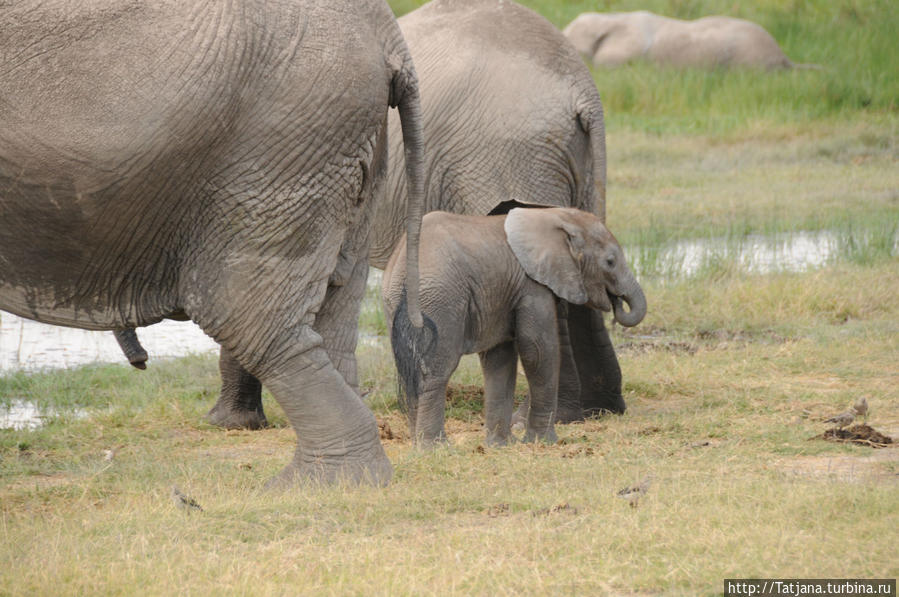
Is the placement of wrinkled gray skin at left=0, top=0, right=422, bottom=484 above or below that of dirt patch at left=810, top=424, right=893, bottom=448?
above

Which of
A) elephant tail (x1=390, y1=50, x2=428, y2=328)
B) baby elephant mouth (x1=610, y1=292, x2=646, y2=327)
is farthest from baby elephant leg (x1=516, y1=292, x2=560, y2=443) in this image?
elephant tail (x1=390, y1=50, x2=428, y2=328)

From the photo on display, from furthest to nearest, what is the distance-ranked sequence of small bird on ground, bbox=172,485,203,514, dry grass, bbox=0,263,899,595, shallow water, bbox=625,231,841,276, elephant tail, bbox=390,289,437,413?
shallow water, bbox=625,231,841,276, elephant tail, bbox=390,289,437,413, small bird on ground, bbox=172,485,203,514, dry grass, bbox=0,263,899,595

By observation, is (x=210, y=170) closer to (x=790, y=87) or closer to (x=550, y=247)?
(x=550, y=247)

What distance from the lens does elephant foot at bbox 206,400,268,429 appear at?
6242 mm

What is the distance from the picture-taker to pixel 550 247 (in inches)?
230

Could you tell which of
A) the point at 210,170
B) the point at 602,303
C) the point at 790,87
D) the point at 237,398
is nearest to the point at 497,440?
the point at 602,303

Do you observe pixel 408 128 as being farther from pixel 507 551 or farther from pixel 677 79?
pixel 677 79

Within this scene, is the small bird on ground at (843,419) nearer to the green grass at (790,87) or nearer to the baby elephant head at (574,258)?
the baby elephant head at (574,258)

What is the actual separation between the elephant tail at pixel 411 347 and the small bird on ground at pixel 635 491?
1.26 m

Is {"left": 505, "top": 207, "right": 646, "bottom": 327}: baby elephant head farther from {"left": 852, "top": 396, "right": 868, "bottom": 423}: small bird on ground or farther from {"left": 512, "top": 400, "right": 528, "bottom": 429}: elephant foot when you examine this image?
{"left": 852, "top": 396, "right": 868, "bottom": 423}: small bird on ground

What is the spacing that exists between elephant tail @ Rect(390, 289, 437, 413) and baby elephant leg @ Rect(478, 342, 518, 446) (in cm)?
33

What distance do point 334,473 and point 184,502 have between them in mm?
563

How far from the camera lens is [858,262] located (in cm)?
947

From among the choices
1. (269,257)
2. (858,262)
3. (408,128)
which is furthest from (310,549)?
(858,262)
